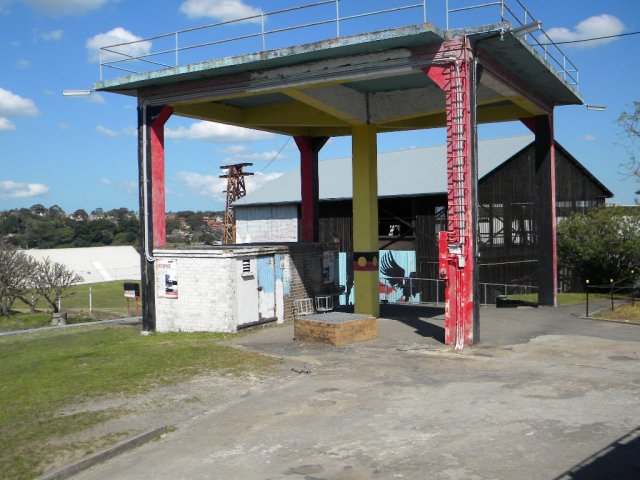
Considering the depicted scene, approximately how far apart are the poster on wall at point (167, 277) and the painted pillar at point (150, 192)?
0.27 m

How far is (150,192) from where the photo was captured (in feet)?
66.1

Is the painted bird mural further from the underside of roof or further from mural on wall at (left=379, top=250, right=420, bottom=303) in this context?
the underside of roof

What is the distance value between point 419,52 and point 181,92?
7.87 m

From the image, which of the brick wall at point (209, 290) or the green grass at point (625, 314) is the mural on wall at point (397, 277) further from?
the brick wall at point (209, 290)

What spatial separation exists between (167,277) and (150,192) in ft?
9.05

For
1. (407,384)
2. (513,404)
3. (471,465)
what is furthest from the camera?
(407,384)

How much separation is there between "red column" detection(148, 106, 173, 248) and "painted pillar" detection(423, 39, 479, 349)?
9.47 metres

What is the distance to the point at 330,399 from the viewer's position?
1034cm

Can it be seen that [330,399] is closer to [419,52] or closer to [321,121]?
[419,52]

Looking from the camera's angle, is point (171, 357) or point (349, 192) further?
point (349, 192)

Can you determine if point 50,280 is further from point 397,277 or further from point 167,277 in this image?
point 397,277

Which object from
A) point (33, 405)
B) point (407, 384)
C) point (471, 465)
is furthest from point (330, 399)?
point (33, 405)

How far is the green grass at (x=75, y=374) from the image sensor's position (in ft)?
27.7

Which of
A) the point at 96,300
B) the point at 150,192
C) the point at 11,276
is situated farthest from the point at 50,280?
the point at 150,192
